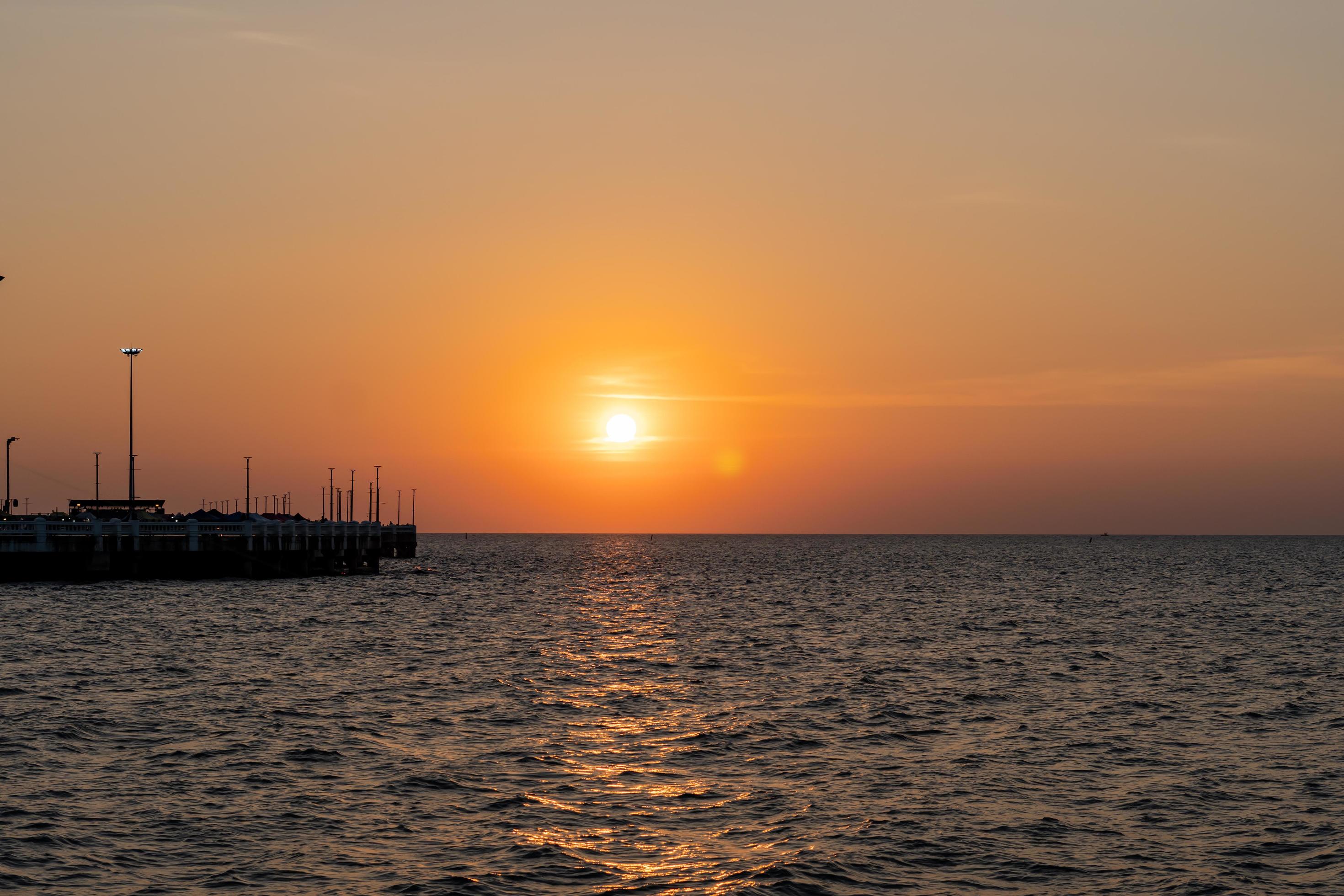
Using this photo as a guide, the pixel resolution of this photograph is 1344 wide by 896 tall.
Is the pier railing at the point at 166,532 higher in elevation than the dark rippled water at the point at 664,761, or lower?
higher

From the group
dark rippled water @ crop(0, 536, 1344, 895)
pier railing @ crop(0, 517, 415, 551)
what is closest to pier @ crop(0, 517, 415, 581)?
pier railing @ crop(0, 517, 415, 551)

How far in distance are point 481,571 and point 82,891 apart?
117m

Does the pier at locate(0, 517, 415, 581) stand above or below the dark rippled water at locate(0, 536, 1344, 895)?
above

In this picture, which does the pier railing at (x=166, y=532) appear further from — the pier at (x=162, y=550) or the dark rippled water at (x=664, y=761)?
the dark rippled water at (x=664, y=761)

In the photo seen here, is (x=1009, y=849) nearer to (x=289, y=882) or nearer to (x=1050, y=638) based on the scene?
(x=289, y=882)

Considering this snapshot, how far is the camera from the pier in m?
70.0

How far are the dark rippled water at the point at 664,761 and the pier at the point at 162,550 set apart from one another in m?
20.1

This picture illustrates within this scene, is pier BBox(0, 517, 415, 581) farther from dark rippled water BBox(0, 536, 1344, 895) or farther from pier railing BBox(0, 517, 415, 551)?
dark rippled water BBox(0, 536, 1344, 895)

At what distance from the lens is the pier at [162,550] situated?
230ft

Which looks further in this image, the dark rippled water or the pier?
the pier

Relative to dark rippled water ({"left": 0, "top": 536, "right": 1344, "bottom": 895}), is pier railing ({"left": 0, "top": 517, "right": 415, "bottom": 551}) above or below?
above

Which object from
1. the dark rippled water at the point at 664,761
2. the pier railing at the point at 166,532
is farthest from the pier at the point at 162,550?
the dark rippled water at the point at 664,761

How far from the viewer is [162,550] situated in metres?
75.8

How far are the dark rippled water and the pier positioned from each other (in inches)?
790
